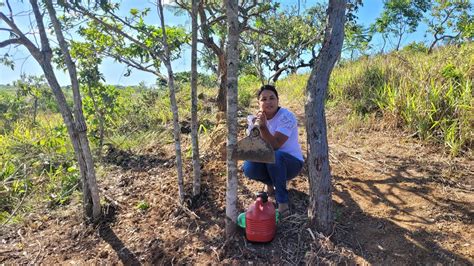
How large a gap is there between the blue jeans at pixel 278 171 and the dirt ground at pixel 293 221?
0.71 feet

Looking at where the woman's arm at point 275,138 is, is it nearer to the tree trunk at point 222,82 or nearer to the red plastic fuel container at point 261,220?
the red plastic fuel container at point 261,220

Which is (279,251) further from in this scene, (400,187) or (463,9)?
(463,9)

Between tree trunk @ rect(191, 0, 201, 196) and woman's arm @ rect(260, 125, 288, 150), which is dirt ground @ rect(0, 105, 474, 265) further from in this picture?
woman's arm @ rect(260, 125, 288, 150)

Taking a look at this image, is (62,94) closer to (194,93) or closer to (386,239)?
(194,93)

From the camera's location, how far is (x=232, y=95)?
211cm

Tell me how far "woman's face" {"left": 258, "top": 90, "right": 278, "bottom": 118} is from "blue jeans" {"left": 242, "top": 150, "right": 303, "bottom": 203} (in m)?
0.33

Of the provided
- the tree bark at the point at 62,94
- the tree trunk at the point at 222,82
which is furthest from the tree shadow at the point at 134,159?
the tree trunk at the point at 222,82

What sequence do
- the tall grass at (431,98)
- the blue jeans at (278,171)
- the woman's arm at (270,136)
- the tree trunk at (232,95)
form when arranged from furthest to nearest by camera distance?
the tall grass at (431,98)
the blue jeans at (278,171)
the woman's arm at (270,136)
the tree trunk at (232,95)

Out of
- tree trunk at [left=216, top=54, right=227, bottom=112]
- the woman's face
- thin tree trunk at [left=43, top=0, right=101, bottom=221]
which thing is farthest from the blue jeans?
tree trunk at [left=216, top=54, right=227, bottom=112]

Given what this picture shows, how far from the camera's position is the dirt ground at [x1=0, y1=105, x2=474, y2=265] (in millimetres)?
2252

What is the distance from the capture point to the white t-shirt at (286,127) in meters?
2.53

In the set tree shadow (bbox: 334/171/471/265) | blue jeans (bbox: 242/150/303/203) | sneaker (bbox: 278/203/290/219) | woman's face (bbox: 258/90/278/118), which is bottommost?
tree shadow (bbox: 334/171/471/265)

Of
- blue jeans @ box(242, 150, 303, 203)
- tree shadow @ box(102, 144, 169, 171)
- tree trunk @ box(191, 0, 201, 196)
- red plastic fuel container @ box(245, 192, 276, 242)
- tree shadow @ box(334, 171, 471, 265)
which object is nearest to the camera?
tree shadow @ box(334, 171, 471, 265)

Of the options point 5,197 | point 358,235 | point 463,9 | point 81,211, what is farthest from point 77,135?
point 463,9
